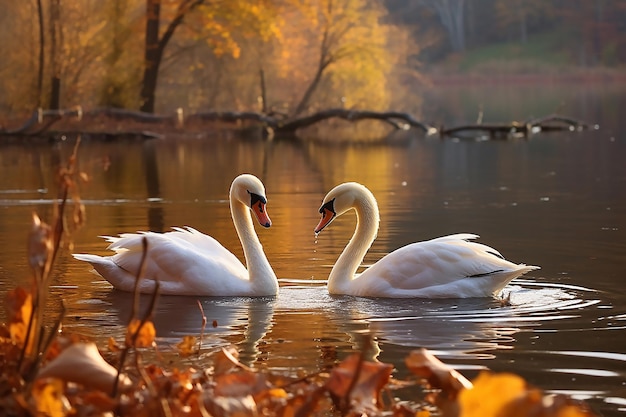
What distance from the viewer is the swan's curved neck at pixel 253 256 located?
29.3 feet

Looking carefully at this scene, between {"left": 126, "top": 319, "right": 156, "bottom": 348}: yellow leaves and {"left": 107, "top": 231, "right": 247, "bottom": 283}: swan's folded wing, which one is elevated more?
{"left": 126, "top": 319, "right": 156, "bottom": 348}: yellow leaves

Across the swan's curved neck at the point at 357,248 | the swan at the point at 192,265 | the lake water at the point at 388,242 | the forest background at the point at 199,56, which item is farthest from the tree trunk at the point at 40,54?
the swan's curved neck at the point at 357,248

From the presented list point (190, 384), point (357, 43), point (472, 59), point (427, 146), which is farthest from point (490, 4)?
point (190, 384)

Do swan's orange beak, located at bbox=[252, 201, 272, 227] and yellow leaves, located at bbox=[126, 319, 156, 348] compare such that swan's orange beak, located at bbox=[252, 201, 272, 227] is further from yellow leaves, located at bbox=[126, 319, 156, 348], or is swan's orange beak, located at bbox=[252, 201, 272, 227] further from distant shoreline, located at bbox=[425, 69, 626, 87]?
distant shoreline, located at bbox=[425, 69, 626, 87]

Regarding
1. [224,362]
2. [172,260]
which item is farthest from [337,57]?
[224,362]

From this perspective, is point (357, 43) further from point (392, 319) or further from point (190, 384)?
point (190, 384)

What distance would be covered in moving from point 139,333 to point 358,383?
2.14ft

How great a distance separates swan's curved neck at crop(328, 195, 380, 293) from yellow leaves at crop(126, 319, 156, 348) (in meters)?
5.15

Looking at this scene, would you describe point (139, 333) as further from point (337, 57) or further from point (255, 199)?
point (337, 57)

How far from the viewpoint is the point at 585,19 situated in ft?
314

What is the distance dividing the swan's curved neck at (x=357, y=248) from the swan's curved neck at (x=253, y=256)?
44 cm

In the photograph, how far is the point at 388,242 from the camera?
11844mm

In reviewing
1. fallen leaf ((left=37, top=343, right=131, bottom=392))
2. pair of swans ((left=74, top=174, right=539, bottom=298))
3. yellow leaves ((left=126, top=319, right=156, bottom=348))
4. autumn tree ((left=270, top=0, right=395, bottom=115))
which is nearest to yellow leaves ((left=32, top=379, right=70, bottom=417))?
fallen leaf ((left=37, top=343, right=131, bottom=392))

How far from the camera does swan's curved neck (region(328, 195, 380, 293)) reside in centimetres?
906
